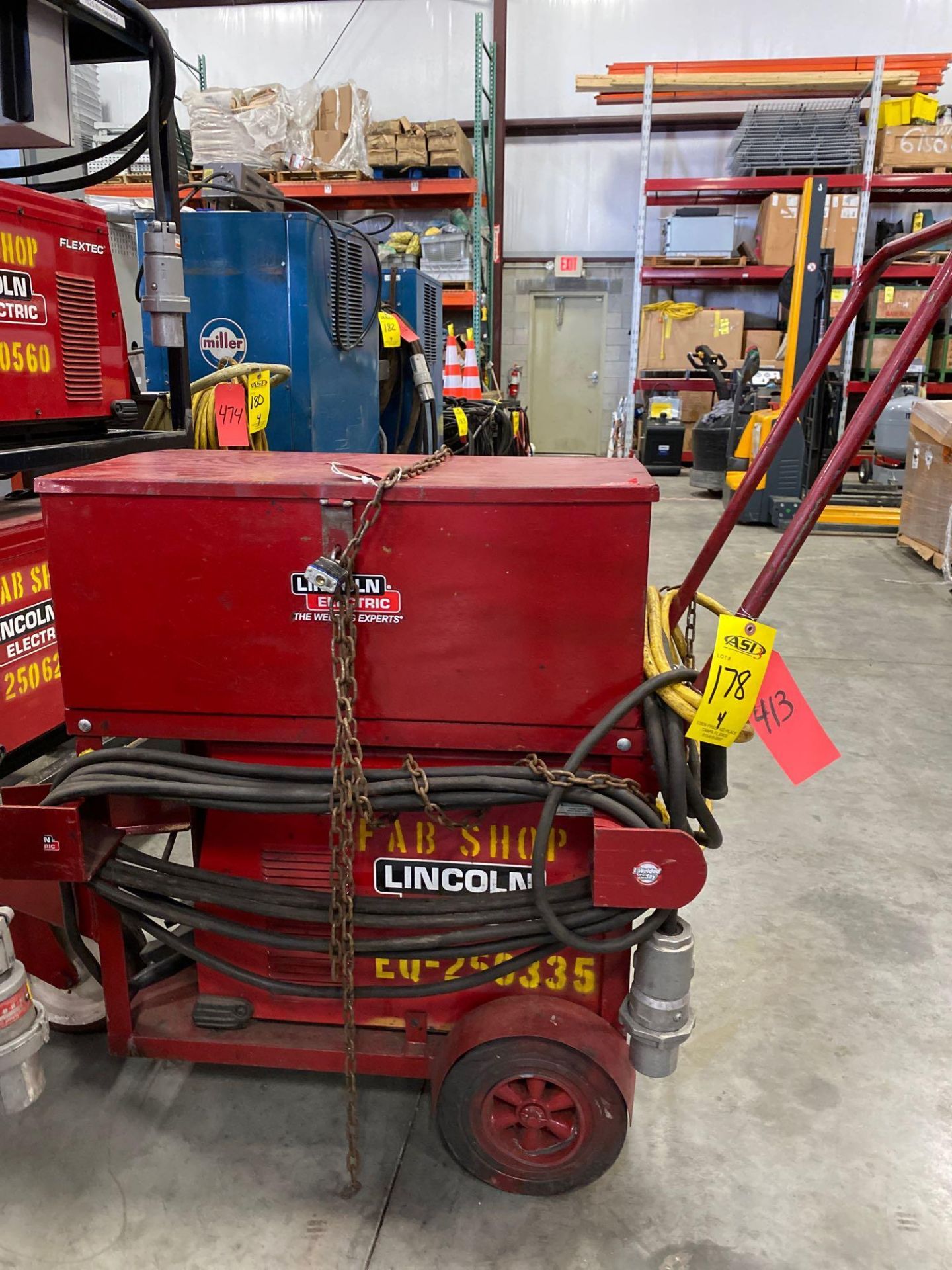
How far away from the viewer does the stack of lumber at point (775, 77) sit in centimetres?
836

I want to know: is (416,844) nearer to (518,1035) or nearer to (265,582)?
(518,1035)

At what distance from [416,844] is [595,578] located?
489 mm

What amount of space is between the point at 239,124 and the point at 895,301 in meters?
6.18

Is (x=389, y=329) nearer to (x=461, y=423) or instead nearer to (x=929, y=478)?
(x=461, y=423)

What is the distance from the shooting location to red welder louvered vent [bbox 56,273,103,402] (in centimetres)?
246

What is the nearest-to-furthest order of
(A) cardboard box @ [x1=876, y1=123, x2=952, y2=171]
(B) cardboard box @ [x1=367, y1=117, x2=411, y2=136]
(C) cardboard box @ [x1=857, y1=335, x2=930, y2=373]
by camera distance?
(B) cardboard box @ [x1=367, y1=117, x2=411, y2=136] < (A) cardboard box @ [x1=876, y1=123, x2=952, y2=171] < (C) cardboard box @ [x1=857, y1=335, x2=930, y2=373]

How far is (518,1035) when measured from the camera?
1.29 m

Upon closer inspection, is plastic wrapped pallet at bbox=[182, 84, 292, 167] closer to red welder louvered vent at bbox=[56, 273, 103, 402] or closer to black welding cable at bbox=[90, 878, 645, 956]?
red welder louvered vent at bbox=[56, 273, 103, 402]

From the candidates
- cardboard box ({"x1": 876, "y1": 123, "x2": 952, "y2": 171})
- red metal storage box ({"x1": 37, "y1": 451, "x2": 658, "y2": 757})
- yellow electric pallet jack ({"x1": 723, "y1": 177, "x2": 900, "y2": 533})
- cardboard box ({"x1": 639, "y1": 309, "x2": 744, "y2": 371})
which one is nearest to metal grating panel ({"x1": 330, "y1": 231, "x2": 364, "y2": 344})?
red metal storage box ({"x1": 37, "y1": 451, "x2": 658, "y2": 757})

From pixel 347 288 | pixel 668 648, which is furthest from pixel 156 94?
pixel 668 648

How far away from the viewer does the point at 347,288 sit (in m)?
3.15

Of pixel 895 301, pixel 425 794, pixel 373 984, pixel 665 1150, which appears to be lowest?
pixel 665 1150

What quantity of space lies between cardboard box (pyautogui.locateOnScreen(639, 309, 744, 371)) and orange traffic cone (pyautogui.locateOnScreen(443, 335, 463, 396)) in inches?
106

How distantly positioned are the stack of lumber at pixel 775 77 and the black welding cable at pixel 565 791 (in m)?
9.09
